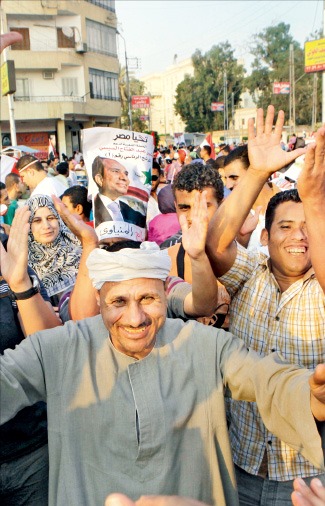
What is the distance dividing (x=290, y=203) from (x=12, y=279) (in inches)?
50.9

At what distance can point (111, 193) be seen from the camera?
11.5ft

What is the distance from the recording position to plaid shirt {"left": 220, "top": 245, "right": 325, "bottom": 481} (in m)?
2.31

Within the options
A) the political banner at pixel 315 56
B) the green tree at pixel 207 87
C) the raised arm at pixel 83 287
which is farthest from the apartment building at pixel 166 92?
the raised arm at pixel 83 287

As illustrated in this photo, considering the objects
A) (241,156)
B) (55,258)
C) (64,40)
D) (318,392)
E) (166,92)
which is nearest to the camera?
(318,392)

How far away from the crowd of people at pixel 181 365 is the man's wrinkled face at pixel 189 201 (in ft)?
1.59

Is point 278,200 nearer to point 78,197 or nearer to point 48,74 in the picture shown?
point 78,197

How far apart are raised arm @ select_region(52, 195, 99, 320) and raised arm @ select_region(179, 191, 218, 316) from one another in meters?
0.51

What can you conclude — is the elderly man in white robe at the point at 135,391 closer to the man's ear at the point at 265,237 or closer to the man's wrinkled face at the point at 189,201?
the man's ear at the point at 265,237

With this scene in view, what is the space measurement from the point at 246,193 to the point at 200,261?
0.40 m

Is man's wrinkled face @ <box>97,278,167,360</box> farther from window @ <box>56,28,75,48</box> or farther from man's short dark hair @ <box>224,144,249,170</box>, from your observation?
window @ <box>56,28,75,48</box>

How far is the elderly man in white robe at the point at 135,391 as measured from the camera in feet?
6.31

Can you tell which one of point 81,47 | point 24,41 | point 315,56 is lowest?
point 315,56

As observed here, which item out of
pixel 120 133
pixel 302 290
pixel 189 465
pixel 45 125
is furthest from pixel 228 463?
pixel 45 125

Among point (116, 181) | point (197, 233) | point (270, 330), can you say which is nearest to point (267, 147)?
point (197, 233)
